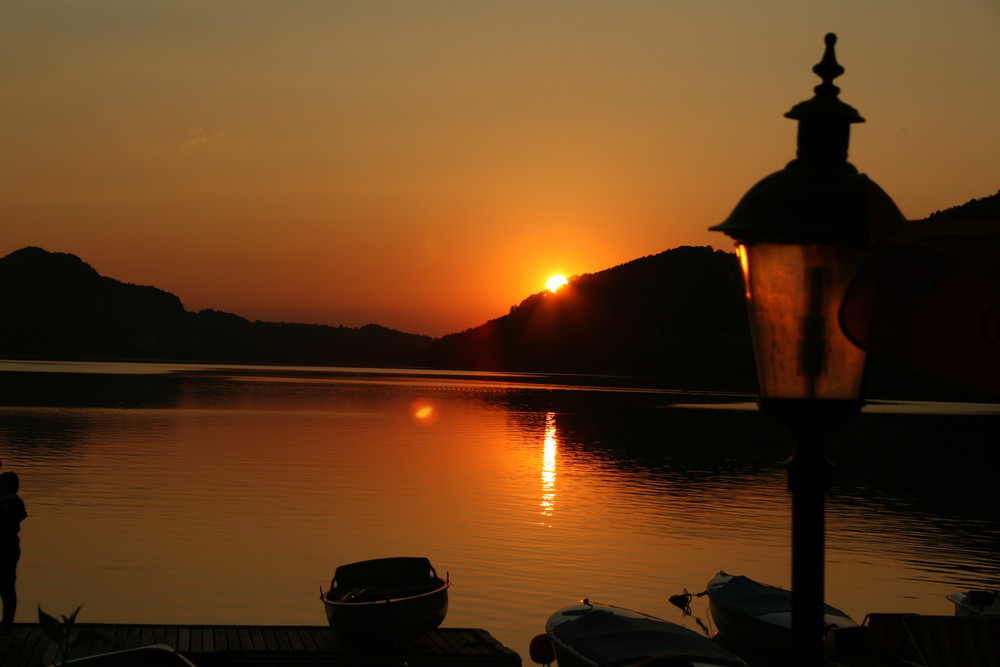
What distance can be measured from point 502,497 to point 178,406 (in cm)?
6865

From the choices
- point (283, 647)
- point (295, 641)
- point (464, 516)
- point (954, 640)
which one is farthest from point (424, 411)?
point (954, 640)

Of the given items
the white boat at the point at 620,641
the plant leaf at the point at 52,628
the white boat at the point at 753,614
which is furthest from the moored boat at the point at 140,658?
the white boat at the point at 753,614

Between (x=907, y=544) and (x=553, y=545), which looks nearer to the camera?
(x=553, y=545)

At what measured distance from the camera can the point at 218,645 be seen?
1822 centimetres

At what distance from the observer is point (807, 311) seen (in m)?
4.27

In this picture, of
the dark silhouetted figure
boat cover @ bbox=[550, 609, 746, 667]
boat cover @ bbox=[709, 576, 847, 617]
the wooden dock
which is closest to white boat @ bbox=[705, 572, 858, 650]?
boat cover @ bbox=[709, 576, 847, 617]

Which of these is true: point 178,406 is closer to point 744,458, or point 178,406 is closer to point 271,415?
point 271,415

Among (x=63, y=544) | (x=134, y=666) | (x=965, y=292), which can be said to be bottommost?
(x=63, y=544)

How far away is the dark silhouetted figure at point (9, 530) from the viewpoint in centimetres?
1534

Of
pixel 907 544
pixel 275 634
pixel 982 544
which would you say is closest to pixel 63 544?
pixel 275 634

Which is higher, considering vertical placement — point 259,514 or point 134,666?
point 134,666

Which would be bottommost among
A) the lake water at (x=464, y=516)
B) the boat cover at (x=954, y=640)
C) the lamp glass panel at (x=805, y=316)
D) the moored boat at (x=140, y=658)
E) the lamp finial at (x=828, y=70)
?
the lake water at (x=464, y=516)

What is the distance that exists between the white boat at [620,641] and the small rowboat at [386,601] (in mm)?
2524

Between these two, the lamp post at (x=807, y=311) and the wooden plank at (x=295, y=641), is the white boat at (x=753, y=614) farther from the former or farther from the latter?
the lamp post at (x=807, y=311)
